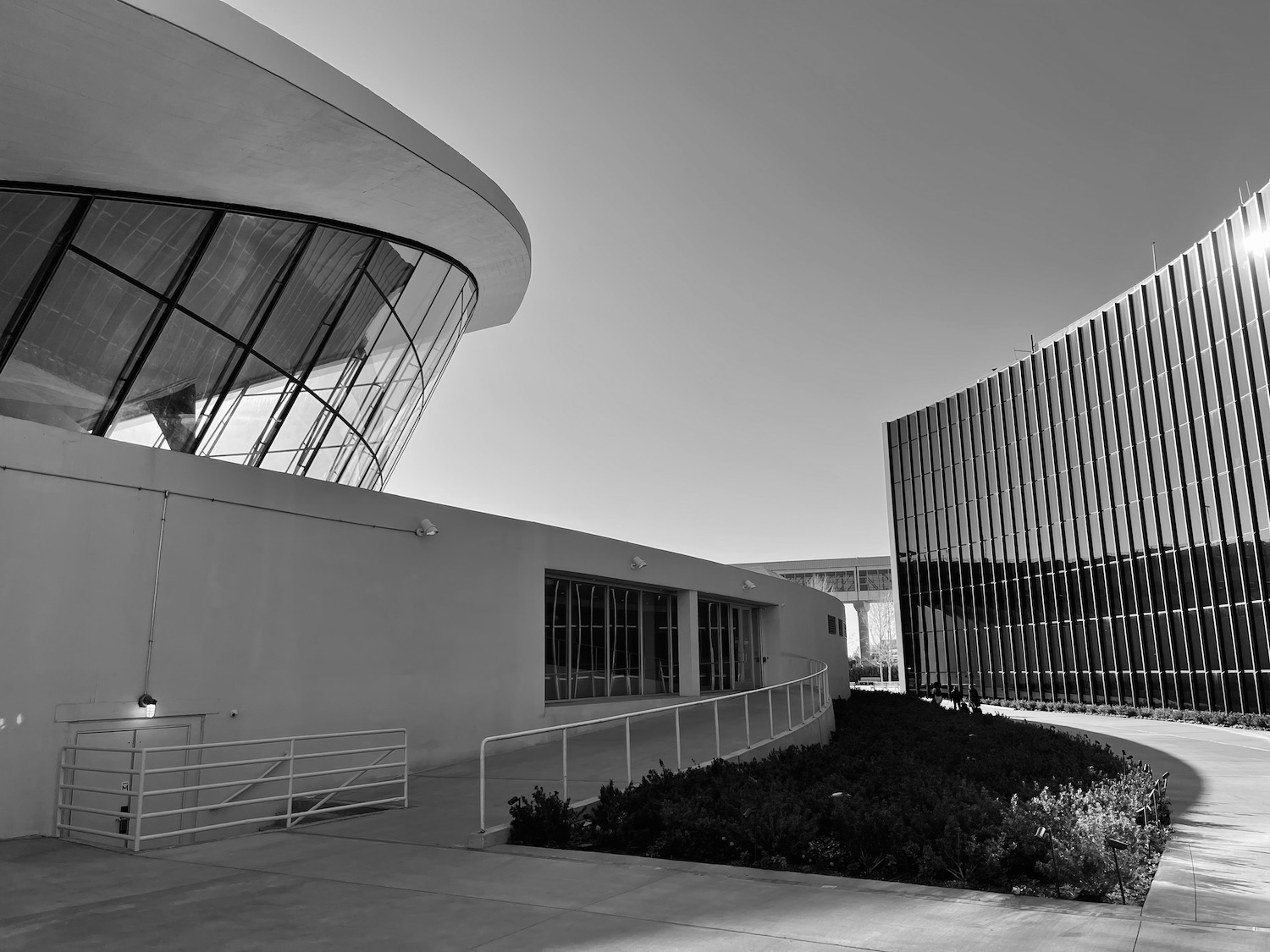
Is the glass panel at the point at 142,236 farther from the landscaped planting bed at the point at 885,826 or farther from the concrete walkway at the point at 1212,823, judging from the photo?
the concrete walkway at the point at 1212,823

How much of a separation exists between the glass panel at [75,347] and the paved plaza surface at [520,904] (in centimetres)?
532

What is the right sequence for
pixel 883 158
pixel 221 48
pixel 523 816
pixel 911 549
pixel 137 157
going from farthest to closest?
pixel 911 549, pixel 883 158, pixel 137 157, pixel 221 48, pixel 523 816

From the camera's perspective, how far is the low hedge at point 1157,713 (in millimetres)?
27641

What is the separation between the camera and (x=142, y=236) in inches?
476

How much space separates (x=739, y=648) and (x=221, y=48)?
838 inches

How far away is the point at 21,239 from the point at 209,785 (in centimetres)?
698

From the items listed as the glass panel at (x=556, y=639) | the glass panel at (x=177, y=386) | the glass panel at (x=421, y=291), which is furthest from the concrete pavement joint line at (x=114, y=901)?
the glass panel at (x=421, y=291)

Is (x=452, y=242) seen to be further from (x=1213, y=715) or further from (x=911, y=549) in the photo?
(x=911, y=549)

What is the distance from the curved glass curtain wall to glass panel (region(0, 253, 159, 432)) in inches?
0.6

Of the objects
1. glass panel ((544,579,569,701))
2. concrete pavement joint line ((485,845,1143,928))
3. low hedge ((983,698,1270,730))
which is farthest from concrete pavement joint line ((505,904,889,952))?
low hedge ((983,698,1270,730))

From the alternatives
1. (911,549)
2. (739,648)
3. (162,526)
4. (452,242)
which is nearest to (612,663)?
(739,648)

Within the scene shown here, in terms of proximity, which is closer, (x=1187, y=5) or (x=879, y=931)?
(x=879, y=931)

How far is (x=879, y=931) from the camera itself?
5344 millimetres

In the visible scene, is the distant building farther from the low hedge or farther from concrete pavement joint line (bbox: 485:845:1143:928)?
concrete pavement joint line (bbox: 485:845:1143:928)
